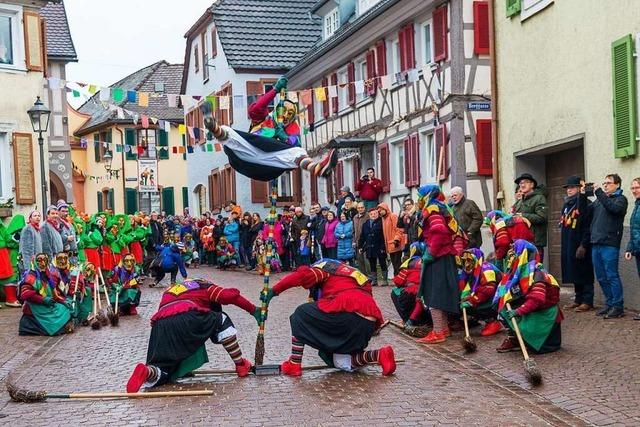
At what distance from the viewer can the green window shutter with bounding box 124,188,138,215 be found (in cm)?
6059

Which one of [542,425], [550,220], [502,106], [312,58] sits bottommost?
[542,425]

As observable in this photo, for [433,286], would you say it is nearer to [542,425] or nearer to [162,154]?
[542,425]

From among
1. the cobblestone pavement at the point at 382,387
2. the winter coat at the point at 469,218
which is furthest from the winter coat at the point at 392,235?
the cobblestone pavement at the point at 382,387

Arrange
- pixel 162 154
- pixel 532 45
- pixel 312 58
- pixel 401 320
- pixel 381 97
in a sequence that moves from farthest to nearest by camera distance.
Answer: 1. pixel 162 154
2. pixel 312 58
3. pixel 381 97
4. pixel 532 45
5. pixel 401 320

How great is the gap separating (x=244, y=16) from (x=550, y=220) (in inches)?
1005

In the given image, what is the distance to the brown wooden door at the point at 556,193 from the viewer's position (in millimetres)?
18016

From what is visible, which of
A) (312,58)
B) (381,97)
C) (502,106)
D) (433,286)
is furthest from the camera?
(312,58)

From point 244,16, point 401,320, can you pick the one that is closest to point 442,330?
point 401,320

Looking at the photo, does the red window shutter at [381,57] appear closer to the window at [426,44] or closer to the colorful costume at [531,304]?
the window at [426,44]

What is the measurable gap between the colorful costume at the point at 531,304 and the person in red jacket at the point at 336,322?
1.64 metres

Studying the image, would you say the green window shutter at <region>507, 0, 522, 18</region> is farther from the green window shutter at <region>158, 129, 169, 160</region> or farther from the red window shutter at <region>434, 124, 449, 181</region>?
the green window shutter at <region>158, 129, 169, 160</region>

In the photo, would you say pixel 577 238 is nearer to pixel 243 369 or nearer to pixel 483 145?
pixel 243 369

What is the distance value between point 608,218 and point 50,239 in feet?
31.4

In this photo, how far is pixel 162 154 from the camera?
192ft
